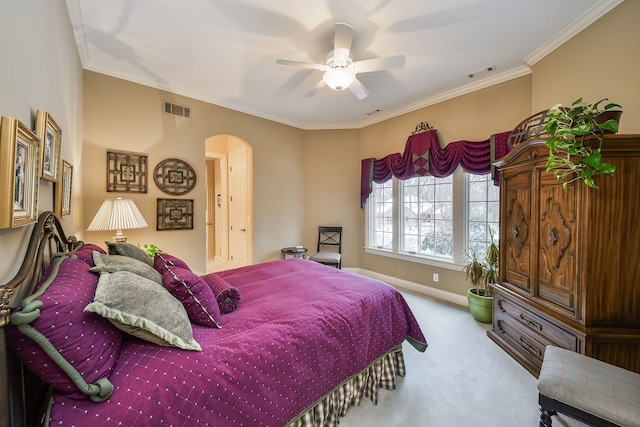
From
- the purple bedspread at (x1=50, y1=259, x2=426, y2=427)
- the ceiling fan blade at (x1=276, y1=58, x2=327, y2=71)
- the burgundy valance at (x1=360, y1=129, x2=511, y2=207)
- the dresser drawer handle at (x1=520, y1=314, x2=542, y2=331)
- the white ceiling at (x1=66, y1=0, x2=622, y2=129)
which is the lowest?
the dresser drawer handle at (x1=520, y1=314, x2=542, y2=331)

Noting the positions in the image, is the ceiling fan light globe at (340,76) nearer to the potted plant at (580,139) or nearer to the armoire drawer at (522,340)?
the potted plant at (580,139)

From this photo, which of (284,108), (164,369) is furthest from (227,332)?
(284,108)

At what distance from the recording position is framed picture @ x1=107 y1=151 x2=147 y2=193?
2869mm

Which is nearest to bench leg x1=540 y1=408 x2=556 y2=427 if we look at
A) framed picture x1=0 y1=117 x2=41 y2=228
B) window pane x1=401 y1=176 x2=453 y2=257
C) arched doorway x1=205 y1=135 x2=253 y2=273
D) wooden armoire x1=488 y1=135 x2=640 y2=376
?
wooden armoire x1=488 y1=135 x2=640 y2=376

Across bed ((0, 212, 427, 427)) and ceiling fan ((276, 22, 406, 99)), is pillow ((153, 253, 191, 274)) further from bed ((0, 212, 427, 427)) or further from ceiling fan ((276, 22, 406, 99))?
ceiling fan ((276, 22, 406, 99))

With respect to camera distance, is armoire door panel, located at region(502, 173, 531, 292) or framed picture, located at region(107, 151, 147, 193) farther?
framed picture, located at region(107, 151, 147, 193)

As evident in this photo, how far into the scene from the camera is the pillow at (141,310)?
0.94 meters

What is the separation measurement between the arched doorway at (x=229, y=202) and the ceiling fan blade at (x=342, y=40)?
2294 millimetres

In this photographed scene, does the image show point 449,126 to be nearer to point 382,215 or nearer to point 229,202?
point 382,215

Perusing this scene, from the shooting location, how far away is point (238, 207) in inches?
183

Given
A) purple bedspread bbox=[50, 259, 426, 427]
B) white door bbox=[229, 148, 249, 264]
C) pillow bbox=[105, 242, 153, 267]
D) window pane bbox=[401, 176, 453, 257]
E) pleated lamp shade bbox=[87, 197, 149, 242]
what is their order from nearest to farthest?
purple bedspread bbox=[50, 259, 426, 427] < pillow bbox=[105, 242, 153, 267] < pleated lamp shade bbox=[87, 197, 149, 242] < window pane bbox=[401, 176, 453, 257] < white door bbox=[229, 148, 249, 264]

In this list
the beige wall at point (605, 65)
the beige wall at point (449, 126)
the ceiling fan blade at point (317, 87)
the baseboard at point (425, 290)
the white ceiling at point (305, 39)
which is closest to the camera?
the beige wall at point (605, 65)

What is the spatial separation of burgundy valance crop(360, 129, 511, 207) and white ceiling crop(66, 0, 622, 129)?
67 centimetres

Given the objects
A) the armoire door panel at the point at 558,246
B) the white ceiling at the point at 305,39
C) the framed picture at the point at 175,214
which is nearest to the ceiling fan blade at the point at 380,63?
the white ceiling at the point at 305,39
